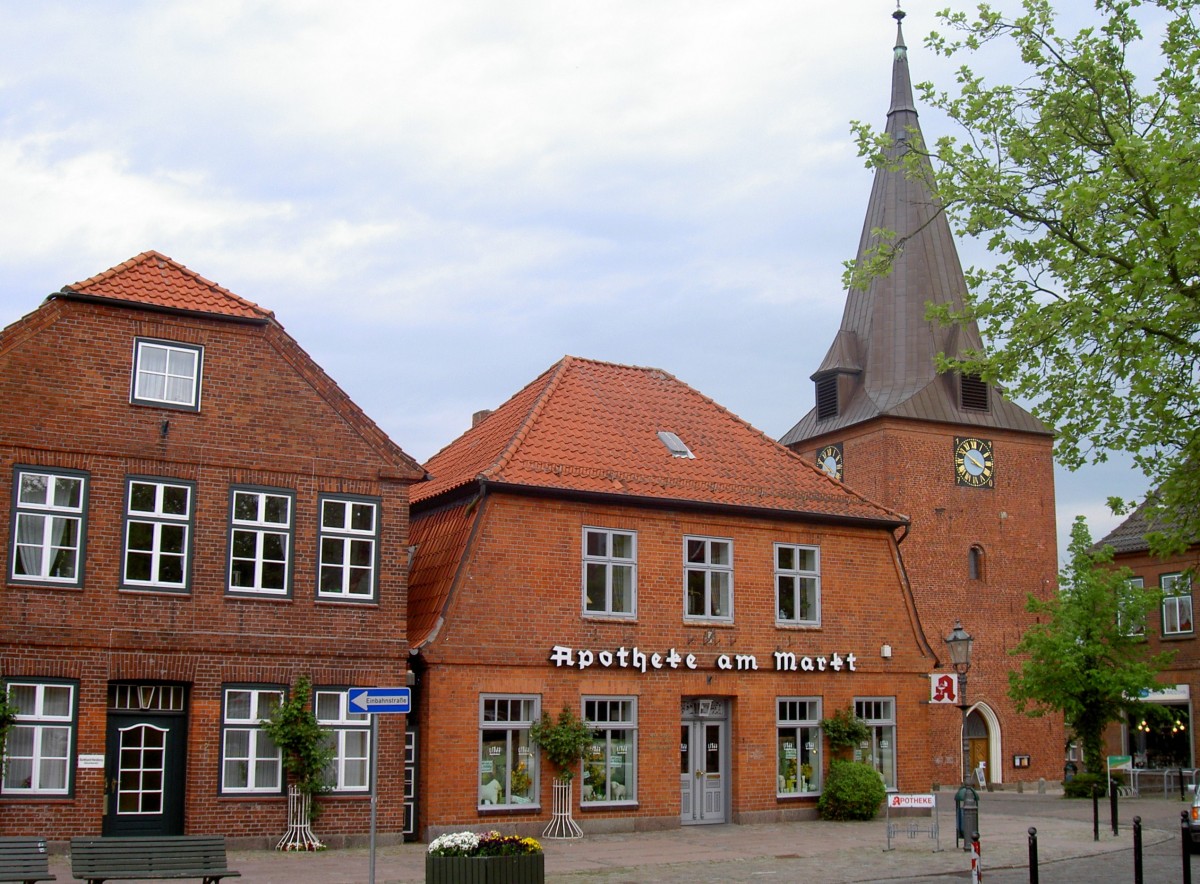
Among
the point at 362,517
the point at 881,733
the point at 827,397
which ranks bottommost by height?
the point at 881,733

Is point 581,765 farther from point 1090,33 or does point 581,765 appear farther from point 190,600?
point 1090,33

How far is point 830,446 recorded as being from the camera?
4622 cm

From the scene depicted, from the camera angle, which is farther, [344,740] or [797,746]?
[797,746]

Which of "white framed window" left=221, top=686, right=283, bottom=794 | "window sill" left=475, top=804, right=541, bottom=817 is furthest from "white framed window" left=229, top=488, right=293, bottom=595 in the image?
"window sill" left=475, top=804, right=541, bottom=817

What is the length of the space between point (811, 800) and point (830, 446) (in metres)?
21.3

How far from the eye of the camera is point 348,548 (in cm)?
2238

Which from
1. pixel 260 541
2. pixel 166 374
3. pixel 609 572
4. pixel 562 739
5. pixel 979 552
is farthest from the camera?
pixel 979 552

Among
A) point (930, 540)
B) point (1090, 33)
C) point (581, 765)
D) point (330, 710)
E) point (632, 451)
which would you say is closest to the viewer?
point (1090, 33)

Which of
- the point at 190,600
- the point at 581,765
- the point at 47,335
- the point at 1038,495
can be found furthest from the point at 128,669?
the point at 1038,495

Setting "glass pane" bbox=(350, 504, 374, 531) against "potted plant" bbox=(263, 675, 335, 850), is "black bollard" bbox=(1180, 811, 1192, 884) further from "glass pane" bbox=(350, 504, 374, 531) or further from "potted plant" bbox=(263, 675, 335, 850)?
"glass pane" bbox=(350, 504, 374, 531)

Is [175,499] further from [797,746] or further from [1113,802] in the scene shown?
[1113,802]

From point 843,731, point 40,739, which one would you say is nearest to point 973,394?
point 843,731

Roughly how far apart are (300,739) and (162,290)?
7.43 m

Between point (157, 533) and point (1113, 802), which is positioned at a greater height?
point (157, 533)
